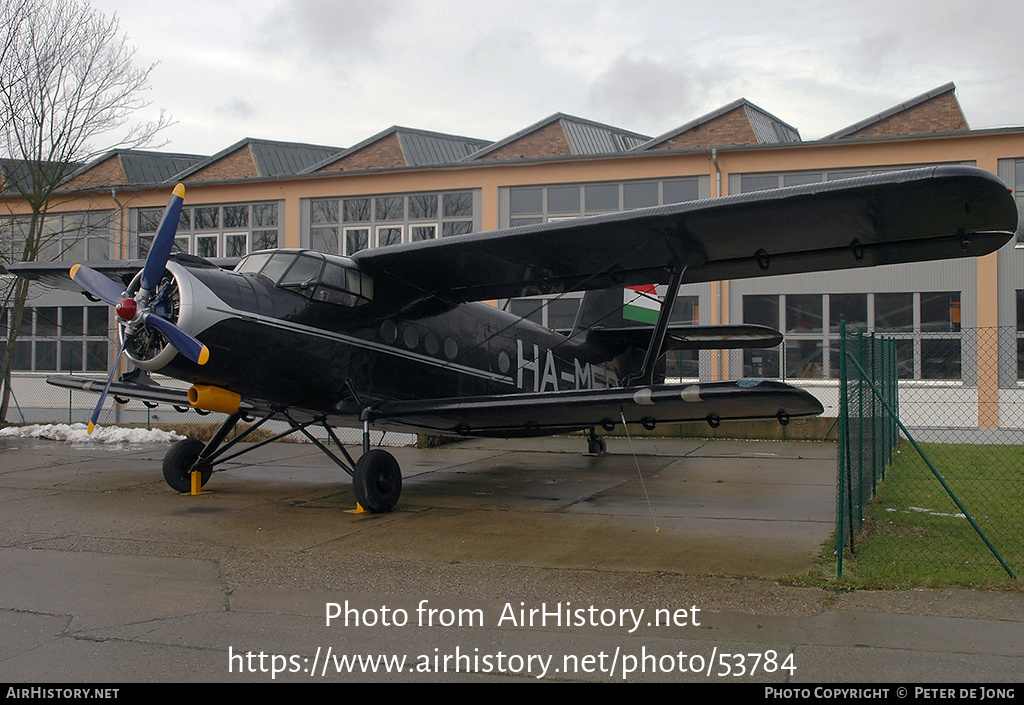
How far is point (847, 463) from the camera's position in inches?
→ 257

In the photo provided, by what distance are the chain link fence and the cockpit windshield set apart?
5537 millimetres

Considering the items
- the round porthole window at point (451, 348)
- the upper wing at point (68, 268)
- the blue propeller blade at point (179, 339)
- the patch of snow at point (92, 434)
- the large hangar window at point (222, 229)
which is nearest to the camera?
the blue propeller blade at point (179, 339)

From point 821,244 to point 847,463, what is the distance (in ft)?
10.2

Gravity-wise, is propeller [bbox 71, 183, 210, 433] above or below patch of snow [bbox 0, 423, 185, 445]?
above

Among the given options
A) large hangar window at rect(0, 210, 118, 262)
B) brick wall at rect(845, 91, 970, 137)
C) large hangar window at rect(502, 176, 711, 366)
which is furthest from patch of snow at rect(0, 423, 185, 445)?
brick wall at rect(845, 91, 970, 137)

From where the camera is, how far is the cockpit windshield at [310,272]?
9.09 meters

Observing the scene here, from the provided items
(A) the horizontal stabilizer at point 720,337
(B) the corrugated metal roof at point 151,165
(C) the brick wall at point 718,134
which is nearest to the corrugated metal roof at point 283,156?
(B) the corrugated metal roof at point 151,165

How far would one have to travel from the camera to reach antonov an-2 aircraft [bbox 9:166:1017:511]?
784cm

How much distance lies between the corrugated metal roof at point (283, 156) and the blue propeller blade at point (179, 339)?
696 inches

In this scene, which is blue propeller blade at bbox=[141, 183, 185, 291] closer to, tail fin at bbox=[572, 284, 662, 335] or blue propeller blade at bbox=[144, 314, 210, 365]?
blue propeller blade at bbox=[144, 314, 210, 365]

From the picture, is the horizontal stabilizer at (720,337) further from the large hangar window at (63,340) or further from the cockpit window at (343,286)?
the large hangar window at (63,340)

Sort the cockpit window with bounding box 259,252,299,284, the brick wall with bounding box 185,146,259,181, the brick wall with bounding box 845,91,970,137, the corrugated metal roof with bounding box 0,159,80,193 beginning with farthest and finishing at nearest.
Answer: the brick wall with bounding box 185,146,259,181, the brick wall with bounding box 845,91,970,137, the corrugated metal roof with bounding box 0,159,80,193, the cockpit window with bounding box 259,252,299,284
